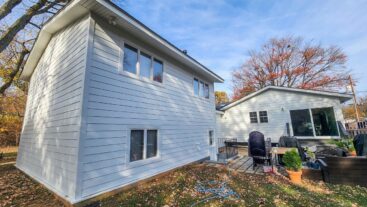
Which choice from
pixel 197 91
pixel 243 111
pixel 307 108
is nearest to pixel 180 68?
pixel 197 91

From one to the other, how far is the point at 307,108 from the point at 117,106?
12.5 meters

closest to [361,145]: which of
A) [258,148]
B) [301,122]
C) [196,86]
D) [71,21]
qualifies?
[258,148]

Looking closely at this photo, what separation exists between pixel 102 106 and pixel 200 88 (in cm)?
610

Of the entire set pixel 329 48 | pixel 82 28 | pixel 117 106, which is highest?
pixel 329 48

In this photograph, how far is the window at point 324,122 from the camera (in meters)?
10.5

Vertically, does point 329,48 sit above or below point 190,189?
above

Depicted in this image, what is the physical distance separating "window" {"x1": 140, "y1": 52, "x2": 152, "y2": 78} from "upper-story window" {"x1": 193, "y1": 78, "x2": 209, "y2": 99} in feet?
11.5

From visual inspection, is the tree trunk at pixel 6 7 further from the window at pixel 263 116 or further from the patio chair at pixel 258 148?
the window at pixel 263 116

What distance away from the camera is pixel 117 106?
14.6ft

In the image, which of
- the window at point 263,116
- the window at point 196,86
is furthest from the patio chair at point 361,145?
the window at point 196,86

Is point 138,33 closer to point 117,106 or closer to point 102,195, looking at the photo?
point 117,106

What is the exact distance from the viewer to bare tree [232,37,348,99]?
62.1 feet

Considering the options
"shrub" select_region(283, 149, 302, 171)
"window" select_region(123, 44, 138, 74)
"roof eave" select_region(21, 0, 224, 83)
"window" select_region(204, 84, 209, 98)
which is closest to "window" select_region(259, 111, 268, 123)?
"window" select_region(204, 84, 209, 98)

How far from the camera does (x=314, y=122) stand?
11000 mm
